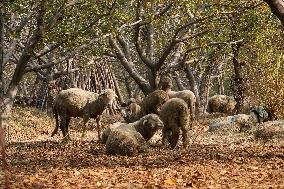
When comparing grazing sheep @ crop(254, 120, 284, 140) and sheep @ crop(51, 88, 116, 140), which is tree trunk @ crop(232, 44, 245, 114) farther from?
sheep @ crop(51, 88, 116, 140)

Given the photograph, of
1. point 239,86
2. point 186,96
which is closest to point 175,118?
point 186,96

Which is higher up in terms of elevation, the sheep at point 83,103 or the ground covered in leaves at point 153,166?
the sheep at point 83,103

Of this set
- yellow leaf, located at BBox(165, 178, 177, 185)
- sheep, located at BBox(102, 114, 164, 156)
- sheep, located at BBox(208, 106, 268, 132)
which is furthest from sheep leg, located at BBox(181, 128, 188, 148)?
sheep, located at BBox(208, 106, 268, 132)

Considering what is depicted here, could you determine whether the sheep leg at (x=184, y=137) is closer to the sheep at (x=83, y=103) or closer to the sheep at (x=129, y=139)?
the sheep at (x=129, y=139)

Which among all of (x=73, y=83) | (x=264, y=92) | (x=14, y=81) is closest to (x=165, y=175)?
(x=14, y=81)

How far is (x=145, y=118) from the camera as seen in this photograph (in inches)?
487

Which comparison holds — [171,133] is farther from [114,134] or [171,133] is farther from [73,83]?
[73,83]

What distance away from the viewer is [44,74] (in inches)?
1137

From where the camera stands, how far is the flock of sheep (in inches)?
453

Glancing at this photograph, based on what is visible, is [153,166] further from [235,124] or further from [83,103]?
[235,124]

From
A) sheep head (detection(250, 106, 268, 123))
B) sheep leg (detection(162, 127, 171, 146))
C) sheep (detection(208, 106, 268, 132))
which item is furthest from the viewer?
sheep head (detection(250, 106, 268, 123))

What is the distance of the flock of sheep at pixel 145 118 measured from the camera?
453 inches

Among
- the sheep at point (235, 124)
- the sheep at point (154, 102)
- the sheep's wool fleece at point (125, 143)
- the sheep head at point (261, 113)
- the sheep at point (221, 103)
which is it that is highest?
the sheep at point (221, 103)

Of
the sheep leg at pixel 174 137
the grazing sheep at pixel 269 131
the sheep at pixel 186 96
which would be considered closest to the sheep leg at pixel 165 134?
the sheep leg at pixel 174 137
